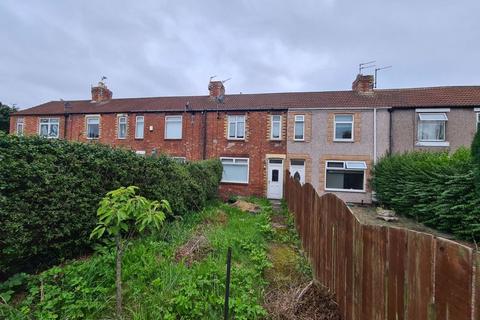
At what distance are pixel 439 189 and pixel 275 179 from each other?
309 inches

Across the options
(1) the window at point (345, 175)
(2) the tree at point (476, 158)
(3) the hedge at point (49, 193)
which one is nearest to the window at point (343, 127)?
(1) the window at point (345, 175)

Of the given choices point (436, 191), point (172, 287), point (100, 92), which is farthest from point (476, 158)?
point (100, 92)

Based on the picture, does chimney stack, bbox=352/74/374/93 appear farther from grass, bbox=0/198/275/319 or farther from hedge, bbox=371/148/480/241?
grass, bbox=0/198/275/319

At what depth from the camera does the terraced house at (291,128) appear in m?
13.6

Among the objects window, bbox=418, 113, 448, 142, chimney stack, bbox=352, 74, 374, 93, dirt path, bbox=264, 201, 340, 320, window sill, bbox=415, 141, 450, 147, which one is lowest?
dirt path, bbox=264, 201, 340, 320

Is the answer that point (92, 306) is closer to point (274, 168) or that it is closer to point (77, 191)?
point (77, 191)

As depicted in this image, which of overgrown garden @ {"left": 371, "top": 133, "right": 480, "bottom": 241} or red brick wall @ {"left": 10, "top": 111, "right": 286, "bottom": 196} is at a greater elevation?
red brick wall @ {"left": 10, "top": 111, "right": 286, "bottom": 196}

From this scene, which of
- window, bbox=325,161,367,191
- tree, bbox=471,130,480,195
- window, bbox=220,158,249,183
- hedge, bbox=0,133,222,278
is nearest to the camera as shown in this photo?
hedge, bbox=0,133,222,278

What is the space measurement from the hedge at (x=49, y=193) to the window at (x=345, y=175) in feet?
37.9

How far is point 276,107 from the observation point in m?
15.3

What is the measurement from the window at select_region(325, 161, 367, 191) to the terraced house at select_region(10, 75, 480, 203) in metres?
0.05

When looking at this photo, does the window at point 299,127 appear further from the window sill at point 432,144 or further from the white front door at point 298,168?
the window sill at point 432,144

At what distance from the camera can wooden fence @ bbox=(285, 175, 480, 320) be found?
52.7 inches

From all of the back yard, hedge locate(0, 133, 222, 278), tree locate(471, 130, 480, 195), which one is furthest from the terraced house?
the back yard
